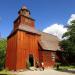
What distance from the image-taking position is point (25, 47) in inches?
1389

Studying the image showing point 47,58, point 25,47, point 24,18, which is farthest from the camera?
point 24,18

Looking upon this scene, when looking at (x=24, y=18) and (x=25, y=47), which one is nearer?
(x=25, y=47)

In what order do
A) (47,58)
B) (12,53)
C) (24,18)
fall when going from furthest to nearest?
(24,18) < (47,58) < (12,53)

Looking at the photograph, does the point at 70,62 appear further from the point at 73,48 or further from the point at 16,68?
the point at 16,68

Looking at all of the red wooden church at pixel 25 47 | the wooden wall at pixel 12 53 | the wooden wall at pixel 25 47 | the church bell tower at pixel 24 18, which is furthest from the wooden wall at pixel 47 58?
the church bell tower at pixel 24 18

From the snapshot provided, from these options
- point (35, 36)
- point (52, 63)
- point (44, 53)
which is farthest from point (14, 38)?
point (52, 63)

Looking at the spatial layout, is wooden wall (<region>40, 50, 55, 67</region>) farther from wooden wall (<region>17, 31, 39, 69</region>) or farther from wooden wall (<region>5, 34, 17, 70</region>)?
wooden wall (<region>5, 34, 17, 70</region>)

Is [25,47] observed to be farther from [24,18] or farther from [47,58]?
[24,18]

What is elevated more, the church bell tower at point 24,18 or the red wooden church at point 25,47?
the church bell tower at point 24,18

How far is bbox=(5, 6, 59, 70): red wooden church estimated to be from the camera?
34.0 metres

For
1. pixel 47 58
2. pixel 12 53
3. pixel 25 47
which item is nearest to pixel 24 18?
pixel 25 47

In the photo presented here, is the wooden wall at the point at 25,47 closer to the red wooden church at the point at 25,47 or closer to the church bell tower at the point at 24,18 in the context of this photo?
the red wooden church at the point at 25,47

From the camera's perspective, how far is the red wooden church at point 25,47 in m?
34.0

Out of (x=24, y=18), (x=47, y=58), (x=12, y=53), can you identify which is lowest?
(x=47, y=58)
